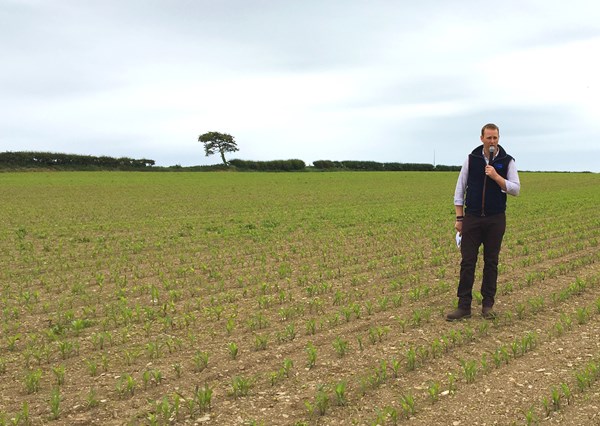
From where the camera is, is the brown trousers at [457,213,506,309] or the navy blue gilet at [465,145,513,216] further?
the brown trousers at [457,213,506,309]

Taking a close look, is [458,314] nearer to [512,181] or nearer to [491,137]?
[512,181]

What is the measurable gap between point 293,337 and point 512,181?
11.4 feet

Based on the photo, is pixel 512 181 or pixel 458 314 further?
pixel 458 314

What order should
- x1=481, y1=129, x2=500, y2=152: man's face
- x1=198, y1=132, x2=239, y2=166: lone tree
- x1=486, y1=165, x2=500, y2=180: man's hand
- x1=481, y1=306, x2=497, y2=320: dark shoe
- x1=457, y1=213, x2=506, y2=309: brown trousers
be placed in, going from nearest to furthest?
x1=486, y1=165, x2=500, y2=180: man's hand < x1=481, y1=129, x2=500, y2=152: man's face < x1=457, y1=213, x2=506, y2=309: brown trousers < x1=481, y1=306, x2=497, y2=320: dark shoe < x1=198, y1=132, x2=239, y2=166: lone tree

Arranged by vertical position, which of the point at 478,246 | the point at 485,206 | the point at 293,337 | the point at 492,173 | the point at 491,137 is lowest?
the point at 293,337

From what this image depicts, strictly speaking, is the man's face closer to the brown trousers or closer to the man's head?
the man's head

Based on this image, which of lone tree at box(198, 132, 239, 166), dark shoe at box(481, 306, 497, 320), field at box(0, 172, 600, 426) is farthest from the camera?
lone tree at box(198, 132, 239, 166)

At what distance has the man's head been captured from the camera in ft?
22.2

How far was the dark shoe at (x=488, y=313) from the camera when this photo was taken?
7.22 metres

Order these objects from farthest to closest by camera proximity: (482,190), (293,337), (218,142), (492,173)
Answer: (218,142)
(482,190)
(492,173)
(293,337)

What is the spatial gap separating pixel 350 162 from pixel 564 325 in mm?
90608

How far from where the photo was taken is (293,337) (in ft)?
21.3

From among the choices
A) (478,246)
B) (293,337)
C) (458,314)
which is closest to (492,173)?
(478,246)

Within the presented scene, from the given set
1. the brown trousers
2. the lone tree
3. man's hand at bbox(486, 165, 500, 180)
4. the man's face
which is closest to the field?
the brown trousers
